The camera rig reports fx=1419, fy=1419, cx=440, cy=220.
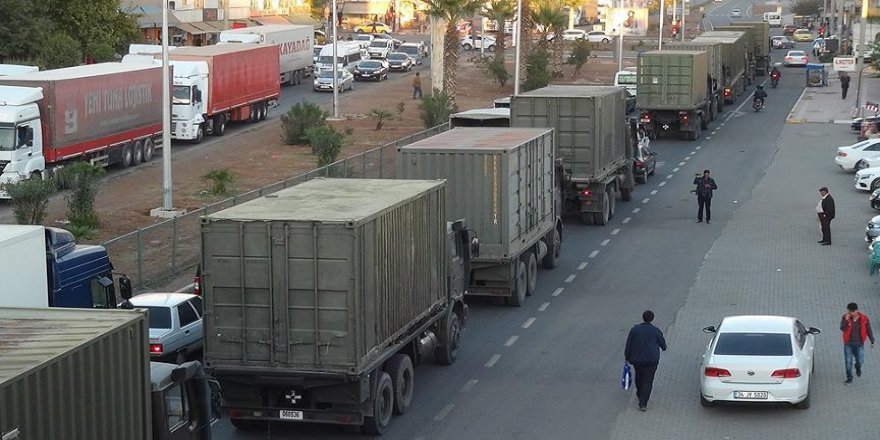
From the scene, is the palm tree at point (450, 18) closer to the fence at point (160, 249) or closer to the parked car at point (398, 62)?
the parked car at point (398, 62)

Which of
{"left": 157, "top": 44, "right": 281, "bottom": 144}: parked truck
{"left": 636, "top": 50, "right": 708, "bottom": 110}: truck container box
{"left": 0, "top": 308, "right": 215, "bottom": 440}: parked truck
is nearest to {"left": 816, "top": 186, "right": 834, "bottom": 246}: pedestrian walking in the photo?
{"left": 636, "top": 50, "right": 708, "bottom": 110}: truck container box

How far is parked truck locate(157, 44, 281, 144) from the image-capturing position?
51344 millimetres

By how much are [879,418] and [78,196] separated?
20.5 metres

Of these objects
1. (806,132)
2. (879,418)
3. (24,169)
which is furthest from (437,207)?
(806,132)

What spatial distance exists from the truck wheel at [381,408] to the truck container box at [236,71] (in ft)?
117

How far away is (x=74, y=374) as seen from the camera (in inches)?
474

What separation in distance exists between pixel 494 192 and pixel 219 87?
30700 mm

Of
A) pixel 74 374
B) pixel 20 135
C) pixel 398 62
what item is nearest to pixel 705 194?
pixel 20 135

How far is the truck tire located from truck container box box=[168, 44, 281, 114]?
106ft

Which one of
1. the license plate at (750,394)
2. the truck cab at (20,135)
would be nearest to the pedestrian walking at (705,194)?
the truck cab at (20,135)

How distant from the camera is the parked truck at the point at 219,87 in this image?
51.3 meters

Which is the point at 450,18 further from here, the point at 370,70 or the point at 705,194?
the point at 705,194

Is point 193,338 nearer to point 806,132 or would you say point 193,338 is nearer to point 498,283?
point 498,283

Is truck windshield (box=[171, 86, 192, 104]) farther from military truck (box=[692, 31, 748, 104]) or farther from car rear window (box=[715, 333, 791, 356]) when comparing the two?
car rear window (box=[715, 333, 791, 356])
